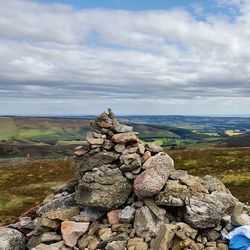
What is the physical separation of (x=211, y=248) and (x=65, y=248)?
23.6 ft

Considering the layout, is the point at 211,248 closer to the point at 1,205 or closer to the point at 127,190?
the point at 127,190

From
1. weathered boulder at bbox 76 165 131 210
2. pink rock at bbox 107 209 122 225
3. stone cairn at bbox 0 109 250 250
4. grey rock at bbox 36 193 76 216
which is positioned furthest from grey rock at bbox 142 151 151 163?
grey rock at bbox 36 193 76 216

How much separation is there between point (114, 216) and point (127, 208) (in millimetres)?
824

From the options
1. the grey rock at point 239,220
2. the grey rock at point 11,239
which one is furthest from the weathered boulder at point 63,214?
the grey rock at point 239,220

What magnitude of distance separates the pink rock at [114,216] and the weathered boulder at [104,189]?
12.6 inches

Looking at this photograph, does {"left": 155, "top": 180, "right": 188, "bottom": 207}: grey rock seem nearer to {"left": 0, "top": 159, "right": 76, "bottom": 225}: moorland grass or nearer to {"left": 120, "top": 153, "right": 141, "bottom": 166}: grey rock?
{"left": 120, "top": 153, "right": 141, "bottom": 166}: grey rock

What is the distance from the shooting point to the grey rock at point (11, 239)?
71.5ft

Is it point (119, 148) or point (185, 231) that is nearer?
point (185, 231)

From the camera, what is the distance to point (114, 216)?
21703 millimetres

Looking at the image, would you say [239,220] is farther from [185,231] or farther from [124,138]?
[124,138]

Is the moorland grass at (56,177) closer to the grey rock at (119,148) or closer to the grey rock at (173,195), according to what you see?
the grey rock at (119,148)

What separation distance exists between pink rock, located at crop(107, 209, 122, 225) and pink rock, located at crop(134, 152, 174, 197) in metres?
1.46

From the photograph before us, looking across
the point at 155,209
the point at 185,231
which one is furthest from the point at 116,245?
the point at 185,231

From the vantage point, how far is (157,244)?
1894cm
